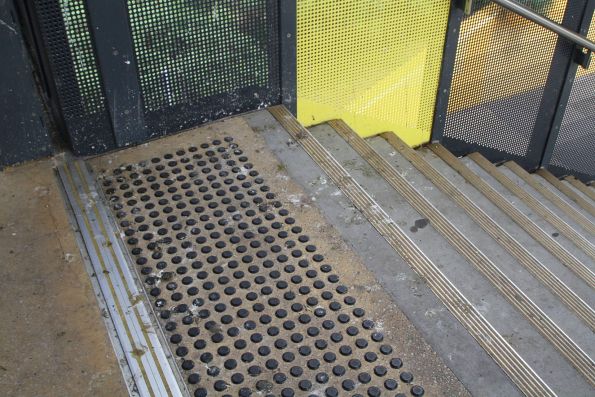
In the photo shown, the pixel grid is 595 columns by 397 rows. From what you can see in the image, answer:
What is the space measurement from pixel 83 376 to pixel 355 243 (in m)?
1.08

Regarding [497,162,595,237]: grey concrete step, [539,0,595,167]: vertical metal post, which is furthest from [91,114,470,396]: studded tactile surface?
[539,0,595,167]: vertical metal post

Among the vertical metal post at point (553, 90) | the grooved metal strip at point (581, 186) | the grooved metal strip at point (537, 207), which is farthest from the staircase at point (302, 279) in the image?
the grooved metal strip at point (581, 186)

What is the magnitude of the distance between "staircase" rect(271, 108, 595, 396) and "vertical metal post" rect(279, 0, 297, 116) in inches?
6.5

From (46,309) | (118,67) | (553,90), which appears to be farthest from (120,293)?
(553,90)

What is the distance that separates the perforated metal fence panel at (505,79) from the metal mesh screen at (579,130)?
0.69ft

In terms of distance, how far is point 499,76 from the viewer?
4.14m

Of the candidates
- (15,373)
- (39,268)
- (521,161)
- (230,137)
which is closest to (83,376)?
(15,373)

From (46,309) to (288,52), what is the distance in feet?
5.75

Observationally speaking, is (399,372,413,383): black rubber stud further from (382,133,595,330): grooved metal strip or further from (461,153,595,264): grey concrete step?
(461,153,595,264): grey concrete step

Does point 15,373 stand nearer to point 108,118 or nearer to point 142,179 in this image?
point 142,179

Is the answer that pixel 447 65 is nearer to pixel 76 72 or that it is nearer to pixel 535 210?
pixel 535 210

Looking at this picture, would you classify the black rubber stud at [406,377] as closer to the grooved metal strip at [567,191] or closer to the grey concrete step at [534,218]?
the grey concrete step at [534,218]

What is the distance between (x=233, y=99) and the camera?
3010 millimetres

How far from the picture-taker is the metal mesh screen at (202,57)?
2635 millimetres
